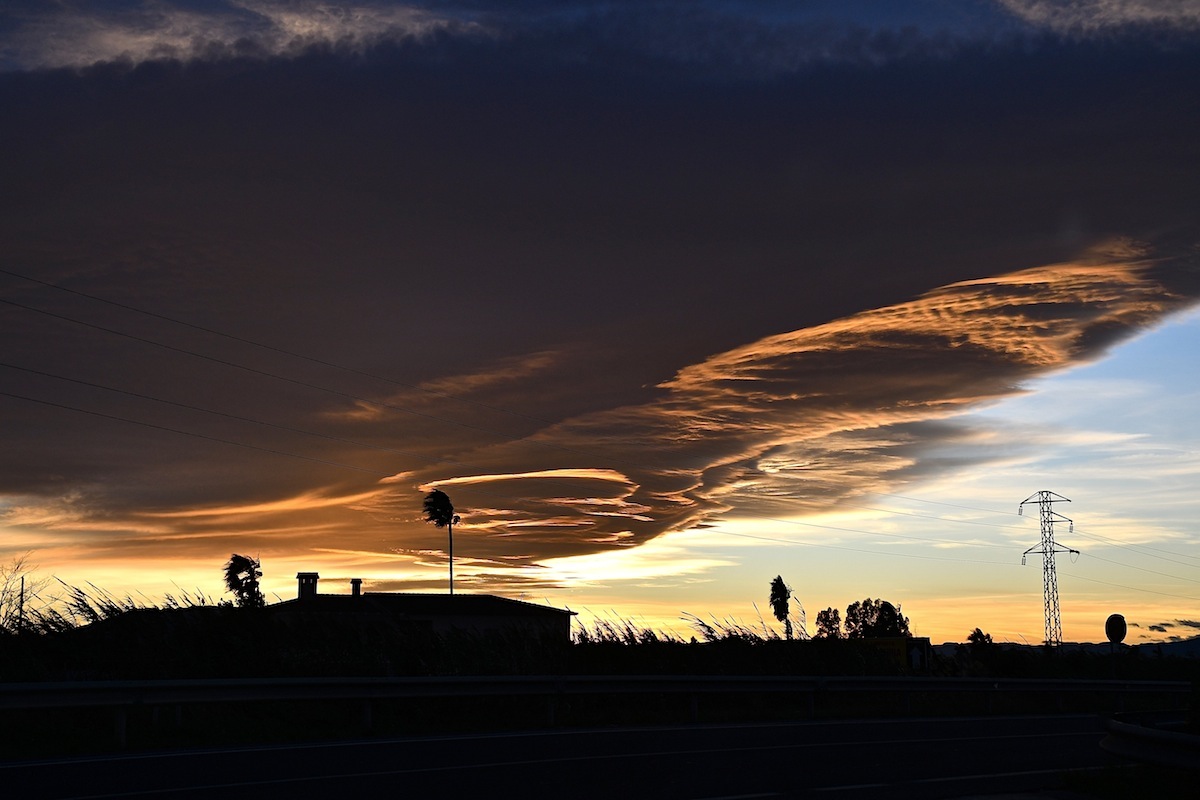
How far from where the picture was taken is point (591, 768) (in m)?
15.0

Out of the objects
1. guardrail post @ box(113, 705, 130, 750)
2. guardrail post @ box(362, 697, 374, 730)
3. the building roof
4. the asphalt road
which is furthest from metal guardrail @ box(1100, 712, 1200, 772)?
the building roof

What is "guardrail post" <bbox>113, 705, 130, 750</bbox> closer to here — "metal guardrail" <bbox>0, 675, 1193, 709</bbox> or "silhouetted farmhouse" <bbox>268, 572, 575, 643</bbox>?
"metal guardrail" <bbox>0, 675, 1193, 709</bbox>

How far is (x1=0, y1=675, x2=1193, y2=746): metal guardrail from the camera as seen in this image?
16859mm

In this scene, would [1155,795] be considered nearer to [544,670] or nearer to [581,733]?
[581,733]

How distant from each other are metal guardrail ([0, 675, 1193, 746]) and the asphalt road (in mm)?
1537

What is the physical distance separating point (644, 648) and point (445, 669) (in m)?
7.01

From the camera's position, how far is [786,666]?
34.3 meters

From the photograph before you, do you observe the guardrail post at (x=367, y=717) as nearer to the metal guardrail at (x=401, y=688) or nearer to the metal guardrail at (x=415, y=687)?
the metal guardrail at (x=401, y=688)

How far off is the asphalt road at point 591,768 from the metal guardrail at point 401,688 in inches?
60.5

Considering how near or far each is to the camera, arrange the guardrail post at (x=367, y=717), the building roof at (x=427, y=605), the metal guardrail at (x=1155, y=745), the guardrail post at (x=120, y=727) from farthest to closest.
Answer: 1. the building roof at (x=427, y=605)
2. the guardrail post at (x=367, y=717)
3. the guardrail post at (x=120, y=727)
4. the metal guardrail at (x=1155, y=745)

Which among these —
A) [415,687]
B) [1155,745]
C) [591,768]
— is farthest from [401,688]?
[1155,745]

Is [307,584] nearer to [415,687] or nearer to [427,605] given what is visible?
[427,605]

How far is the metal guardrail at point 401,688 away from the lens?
16.9m

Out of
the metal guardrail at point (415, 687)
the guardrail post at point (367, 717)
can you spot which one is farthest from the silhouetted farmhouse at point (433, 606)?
the guardrail post at point (367, 717)
